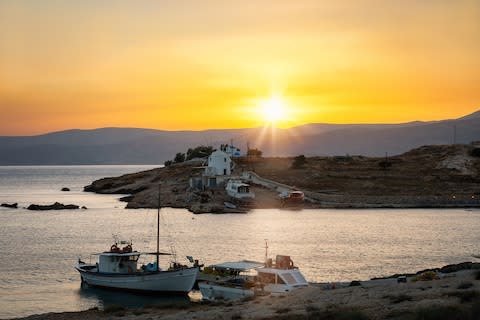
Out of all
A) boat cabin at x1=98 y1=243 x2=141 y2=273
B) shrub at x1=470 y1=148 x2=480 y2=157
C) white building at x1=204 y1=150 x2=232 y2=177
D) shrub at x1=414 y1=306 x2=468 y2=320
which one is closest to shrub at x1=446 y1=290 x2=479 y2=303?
shrub at x1=414 y1=306 x2=468 y2=320

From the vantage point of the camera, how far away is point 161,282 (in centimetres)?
4253

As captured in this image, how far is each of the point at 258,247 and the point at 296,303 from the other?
30.9m

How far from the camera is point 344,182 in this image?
122688mm

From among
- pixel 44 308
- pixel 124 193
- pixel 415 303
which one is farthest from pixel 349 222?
pixel 124 193

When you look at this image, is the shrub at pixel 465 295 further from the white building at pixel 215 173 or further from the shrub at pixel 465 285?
the white building at pixel 215 173

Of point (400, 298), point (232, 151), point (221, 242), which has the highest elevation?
point (232, 151)

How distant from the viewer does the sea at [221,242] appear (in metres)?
44.1

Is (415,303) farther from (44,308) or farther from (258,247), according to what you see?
(258,247)

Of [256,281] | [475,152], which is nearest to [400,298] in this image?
[256,281]

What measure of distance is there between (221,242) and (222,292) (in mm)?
26606

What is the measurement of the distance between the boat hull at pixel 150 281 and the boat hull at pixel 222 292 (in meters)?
2.69

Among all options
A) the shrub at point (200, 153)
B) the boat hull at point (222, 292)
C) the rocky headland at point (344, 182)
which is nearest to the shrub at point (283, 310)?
the boat hull at point (222, 292)

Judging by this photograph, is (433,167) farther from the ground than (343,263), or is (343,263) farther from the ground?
(433,167)

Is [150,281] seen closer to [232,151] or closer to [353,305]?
[353,305]
